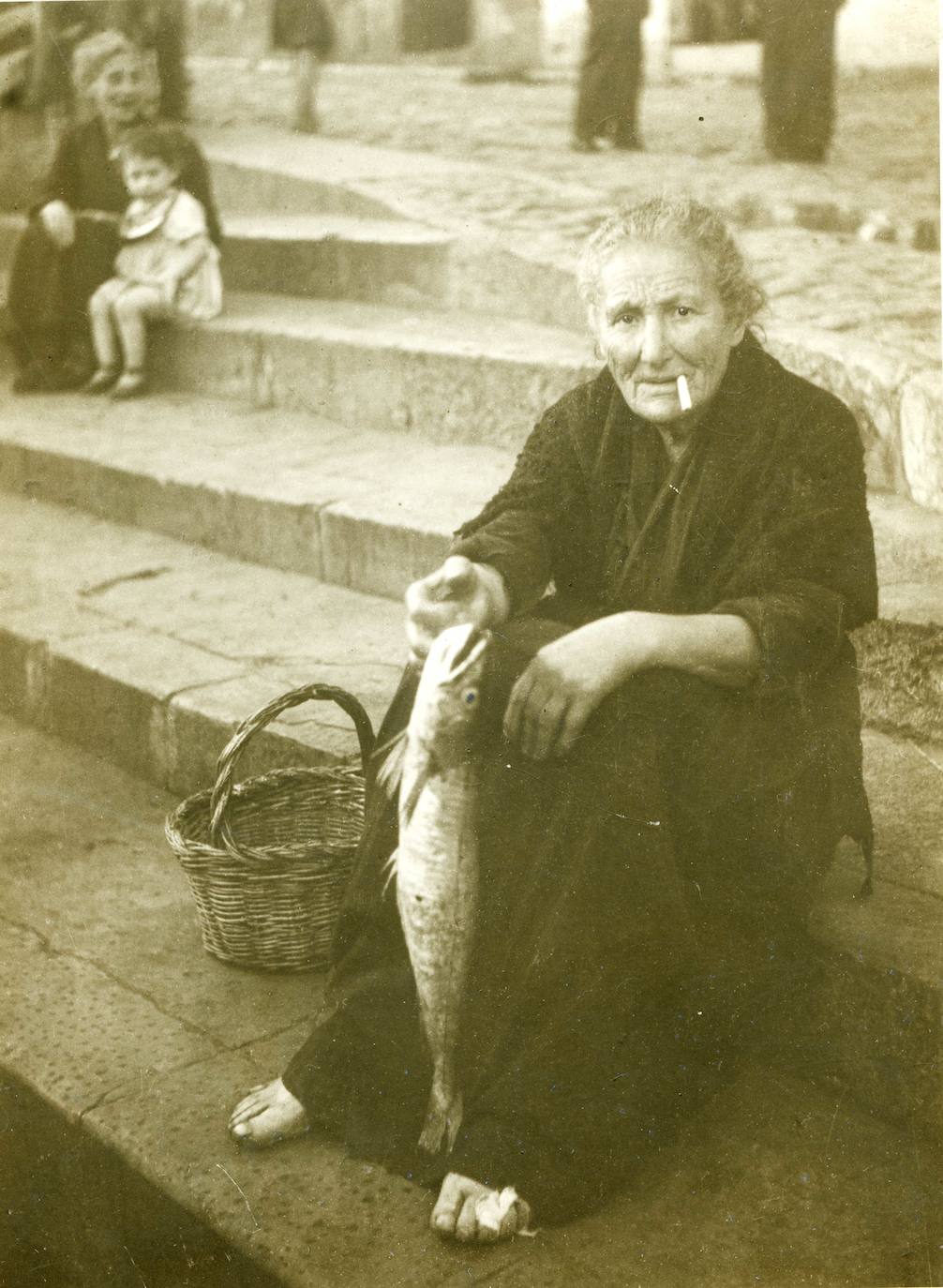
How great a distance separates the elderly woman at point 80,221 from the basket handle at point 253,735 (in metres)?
4.44

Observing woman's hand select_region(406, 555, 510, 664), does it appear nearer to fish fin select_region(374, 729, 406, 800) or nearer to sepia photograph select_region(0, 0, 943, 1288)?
sepia photograph select_region(0, 0, 943, 1288)

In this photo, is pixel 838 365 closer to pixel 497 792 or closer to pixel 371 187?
pixel 497 792

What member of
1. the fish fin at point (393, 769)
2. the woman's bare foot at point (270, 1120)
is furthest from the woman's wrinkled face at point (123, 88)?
the woman's bare foot at point (270, 1120)

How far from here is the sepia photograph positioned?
88.0 inches

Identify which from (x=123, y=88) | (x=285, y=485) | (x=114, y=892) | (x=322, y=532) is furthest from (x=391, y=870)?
(x=123, y=88)

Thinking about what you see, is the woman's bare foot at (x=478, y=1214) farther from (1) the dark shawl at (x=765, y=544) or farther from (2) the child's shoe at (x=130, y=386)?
(2) the child's shoe at (x=130, y=386)

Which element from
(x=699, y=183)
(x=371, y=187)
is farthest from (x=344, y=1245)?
(x=371, y=187)

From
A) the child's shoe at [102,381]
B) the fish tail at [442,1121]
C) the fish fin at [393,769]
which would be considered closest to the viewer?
the fish tail at [442,1121]

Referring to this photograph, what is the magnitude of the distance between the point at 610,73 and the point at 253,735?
3.04 meters

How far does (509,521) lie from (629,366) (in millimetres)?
391

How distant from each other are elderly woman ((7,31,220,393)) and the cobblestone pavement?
1207 millimetres

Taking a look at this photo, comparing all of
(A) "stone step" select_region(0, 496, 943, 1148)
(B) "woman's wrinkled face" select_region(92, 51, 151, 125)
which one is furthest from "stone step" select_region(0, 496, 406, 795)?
(B) "woman's wrinkled face" select_region(92, 51, 151, 125)

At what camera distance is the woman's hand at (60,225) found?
22.5ft

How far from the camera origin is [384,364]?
5332 mm
